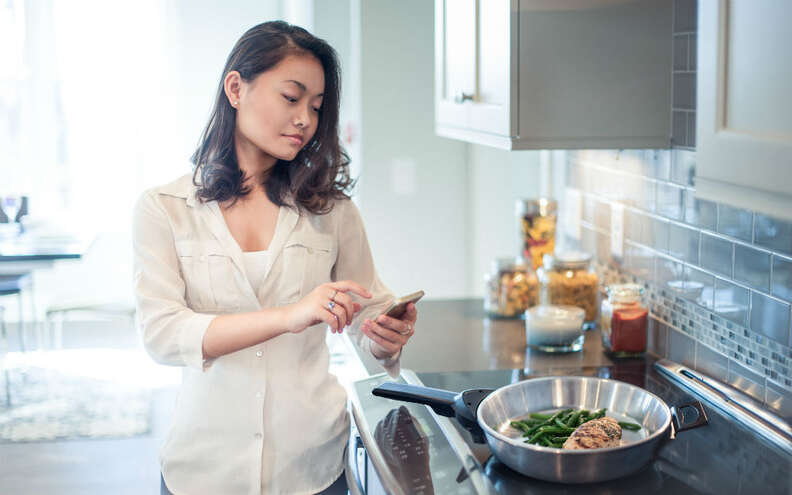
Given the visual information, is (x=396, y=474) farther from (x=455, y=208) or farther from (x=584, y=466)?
(x=455, y=208)

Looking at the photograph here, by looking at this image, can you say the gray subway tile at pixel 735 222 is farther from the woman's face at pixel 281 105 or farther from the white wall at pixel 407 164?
the white wall at pixel 407 164

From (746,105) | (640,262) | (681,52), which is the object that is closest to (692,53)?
(681,52)

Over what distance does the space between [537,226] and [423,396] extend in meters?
1.16

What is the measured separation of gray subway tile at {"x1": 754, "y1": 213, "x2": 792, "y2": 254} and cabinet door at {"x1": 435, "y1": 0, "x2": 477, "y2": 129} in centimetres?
79

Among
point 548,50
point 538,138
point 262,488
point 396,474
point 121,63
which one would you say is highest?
point 121,63

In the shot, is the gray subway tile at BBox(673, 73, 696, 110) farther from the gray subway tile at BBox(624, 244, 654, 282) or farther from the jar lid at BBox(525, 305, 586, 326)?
the jar lid at BBox(525, 305, 586, 326)

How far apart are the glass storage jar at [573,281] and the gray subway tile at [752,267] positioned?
0.65 metres

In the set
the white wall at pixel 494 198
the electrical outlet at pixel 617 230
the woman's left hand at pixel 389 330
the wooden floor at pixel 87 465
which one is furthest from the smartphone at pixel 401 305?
the white wall at pixel 494 198

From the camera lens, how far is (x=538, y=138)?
191 centimetres

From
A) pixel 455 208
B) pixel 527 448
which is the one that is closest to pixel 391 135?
pixel 455 208

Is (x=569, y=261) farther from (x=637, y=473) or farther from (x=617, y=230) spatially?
(x=637, y=473)

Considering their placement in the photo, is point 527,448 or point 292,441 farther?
point 292,441

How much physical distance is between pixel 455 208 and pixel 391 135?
496 mm

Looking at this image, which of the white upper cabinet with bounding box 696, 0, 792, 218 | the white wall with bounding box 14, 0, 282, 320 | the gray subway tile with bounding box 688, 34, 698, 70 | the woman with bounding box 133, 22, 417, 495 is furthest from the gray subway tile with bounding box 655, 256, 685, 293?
the white wall with bounding box 14, 0, 282, 320
